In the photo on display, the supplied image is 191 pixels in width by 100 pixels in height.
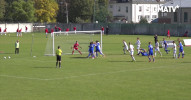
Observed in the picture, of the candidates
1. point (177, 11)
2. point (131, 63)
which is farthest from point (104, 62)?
point (177, 11)

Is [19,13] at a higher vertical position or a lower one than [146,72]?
higher

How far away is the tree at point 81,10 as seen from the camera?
124 metres

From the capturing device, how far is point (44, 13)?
121 metres

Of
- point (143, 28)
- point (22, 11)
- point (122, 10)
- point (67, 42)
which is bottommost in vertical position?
point (67, 42)

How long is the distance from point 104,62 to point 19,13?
77.8 meters

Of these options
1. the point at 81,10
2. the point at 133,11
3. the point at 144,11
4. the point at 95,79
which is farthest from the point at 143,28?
the point at 95,79

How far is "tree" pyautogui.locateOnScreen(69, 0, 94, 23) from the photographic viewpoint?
12419 centimetres

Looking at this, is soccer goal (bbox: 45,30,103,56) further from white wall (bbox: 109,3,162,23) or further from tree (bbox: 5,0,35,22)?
white wall (bbox: 109,3,162,23)

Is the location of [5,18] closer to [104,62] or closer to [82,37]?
[82,37]

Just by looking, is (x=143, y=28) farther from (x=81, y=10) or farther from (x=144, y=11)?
(x=144, y=11)

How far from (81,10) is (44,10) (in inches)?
434

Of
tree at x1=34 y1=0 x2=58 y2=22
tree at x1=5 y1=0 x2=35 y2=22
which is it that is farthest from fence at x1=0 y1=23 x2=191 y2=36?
tree at x1=34 y1=0 x2=58 y2=22

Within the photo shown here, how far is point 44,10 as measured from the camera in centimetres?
12062

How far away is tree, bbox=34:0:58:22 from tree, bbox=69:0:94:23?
620 centimetres
